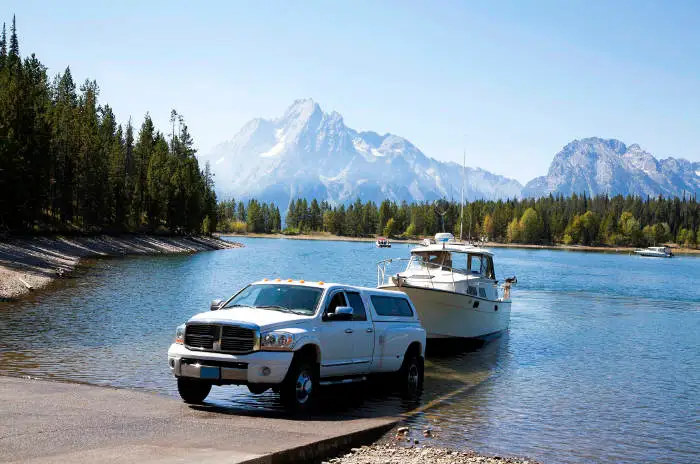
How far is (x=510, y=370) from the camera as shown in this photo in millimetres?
25266

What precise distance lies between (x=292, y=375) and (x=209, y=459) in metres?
4.26

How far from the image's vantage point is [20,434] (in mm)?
10930

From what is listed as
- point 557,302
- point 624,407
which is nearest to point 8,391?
point 624,407

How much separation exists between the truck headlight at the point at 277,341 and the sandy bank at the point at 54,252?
87.5 ft

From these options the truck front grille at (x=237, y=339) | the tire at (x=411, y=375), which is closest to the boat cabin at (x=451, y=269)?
the tire at (x=411, y=375)

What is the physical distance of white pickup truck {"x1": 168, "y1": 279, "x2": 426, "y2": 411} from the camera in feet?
45.0

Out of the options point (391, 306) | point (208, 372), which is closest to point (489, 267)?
point (391, 306)

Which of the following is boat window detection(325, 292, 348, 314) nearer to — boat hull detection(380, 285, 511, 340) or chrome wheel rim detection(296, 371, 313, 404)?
chrome wheel rim detection(296, 371, 313, 404)

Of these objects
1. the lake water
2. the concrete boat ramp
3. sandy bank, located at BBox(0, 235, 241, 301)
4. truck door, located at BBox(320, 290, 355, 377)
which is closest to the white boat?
the lake water

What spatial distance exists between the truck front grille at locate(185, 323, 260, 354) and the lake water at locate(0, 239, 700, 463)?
171 cm

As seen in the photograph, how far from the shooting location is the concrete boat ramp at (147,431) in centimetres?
1013

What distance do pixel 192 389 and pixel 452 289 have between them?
17.9 m

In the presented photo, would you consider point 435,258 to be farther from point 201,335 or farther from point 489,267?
point 201,335

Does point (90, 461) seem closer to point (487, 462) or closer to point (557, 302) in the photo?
point (487, 462)
